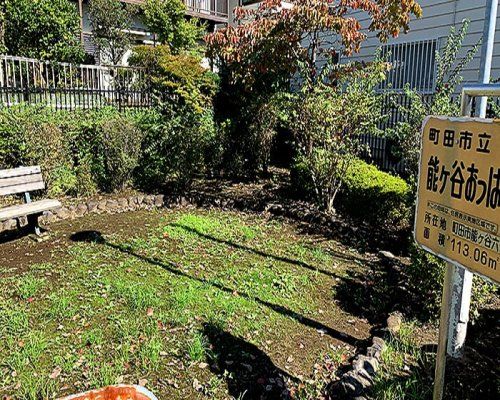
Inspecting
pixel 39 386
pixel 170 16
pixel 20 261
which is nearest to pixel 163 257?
pixel 20 261

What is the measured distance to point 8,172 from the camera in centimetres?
625

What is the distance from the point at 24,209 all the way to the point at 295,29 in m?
5.30

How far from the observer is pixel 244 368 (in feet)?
11.8

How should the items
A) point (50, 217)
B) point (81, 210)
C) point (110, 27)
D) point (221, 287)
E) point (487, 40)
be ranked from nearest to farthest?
1. point (487, 40)
2. point (221, 287)
3. point (50, 217)
4. point (81, 210)
5. point (110, 27)

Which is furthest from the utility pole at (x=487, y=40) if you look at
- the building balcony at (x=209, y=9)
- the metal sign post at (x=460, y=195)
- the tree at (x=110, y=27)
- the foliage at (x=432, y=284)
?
the building balcony at (x=209, y=9)

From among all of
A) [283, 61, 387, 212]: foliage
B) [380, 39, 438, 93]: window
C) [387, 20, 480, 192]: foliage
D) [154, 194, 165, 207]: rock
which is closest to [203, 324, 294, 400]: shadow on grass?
[387, 20, 480, 192]: foliage

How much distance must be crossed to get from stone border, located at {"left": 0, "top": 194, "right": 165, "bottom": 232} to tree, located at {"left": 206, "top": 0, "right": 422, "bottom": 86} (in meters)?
3.00

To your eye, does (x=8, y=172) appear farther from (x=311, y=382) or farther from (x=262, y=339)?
(x=311, y=382)

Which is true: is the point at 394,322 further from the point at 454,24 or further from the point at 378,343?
the point at 454,24

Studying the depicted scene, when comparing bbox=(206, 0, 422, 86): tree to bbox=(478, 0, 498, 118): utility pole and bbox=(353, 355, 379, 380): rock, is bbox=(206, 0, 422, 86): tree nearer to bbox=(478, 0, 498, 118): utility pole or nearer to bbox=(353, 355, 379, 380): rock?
bbox=(478, 0, 498, 118): utility pole

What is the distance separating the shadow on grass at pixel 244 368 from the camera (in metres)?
3.35

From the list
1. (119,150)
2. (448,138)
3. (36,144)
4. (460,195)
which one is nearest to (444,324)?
(460,195)

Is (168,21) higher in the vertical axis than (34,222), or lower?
higher

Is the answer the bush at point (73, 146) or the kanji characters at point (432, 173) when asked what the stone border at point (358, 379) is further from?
the bush at point (73, 146)
